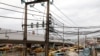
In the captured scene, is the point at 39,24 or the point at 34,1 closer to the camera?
the point at 34,1

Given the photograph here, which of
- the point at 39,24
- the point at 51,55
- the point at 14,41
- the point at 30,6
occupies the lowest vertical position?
the point at 51,55

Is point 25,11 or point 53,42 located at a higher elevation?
point 25,11

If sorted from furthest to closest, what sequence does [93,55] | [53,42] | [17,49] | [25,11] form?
[53,42], [17,49], [93,55], [25,11]

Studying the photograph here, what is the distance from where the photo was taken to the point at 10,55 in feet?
160

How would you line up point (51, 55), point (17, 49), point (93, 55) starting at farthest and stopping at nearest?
point (17, 49) < point (51, 55) < point (93, 55)

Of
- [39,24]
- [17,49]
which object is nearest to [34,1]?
[39,24]

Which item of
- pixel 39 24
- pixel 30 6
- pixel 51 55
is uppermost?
pixel 30 6

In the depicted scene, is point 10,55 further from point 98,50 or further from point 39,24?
point 39,24

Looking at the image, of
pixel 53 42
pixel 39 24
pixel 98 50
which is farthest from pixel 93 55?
pixel 53 42

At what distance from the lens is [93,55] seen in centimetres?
4581

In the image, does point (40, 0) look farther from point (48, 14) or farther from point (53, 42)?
point (53, 42)

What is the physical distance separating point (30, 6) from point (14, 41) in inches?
1049

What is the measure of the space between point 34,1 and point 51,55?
29.2 metres

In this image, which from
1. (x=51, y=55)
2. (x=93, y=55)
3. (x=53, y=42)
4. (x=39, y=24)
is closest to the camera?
(x=39, y=24)
